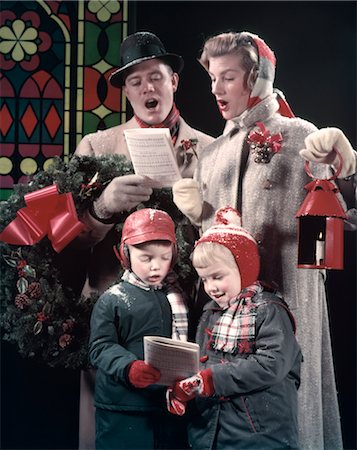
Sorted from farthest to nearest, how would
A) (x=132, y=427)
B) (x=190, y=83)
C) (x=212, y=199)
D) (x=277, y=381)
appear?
(x=190, y=83), (x=212, y=199), (x=132, y=427), (x=277, y=381)

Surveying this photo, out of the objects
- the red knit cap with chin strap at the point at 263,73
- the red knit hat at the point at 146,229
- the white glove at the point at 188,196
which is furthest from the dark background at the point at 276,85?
the red knit hat at the point at 146,229

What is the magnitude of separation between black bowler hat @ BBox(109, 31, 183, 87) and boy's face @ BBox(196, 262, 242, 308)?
1071mm

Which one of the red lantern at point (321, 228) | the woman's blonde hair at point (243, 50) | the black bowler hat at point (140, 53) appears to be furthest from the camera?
the black bowler hat at point (140, 53)

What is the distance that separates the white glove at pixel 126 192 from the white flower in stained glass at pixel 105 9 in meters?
0.88

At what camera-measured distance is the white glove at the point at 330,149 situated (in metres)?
3.41

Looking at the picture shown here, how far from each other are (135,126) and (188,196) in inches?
19.4

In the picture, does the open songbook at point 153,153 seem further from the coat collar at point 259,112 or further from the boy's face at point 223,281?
the boy's face at point 223,281

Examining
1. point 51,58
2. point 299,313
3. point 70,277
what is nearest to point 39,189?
point 70,277

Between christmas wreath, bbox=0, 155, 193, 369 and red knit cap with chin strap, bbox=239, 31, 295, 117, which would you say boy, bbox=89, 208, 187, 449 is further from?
red knit cap with chin strap, bbox=239, 31, 295, 117

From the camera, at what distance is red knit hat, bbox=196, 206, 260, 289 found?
3426 millimetres

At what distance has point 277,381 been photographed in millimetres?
3305

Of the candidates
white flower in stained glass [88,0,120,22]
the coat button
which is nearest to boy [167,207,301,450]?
the coat button

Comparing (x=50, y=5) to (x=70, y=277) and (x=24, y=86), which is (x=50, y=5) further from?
(x=70, y=277)

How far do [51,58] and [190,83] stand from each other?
705 mm
